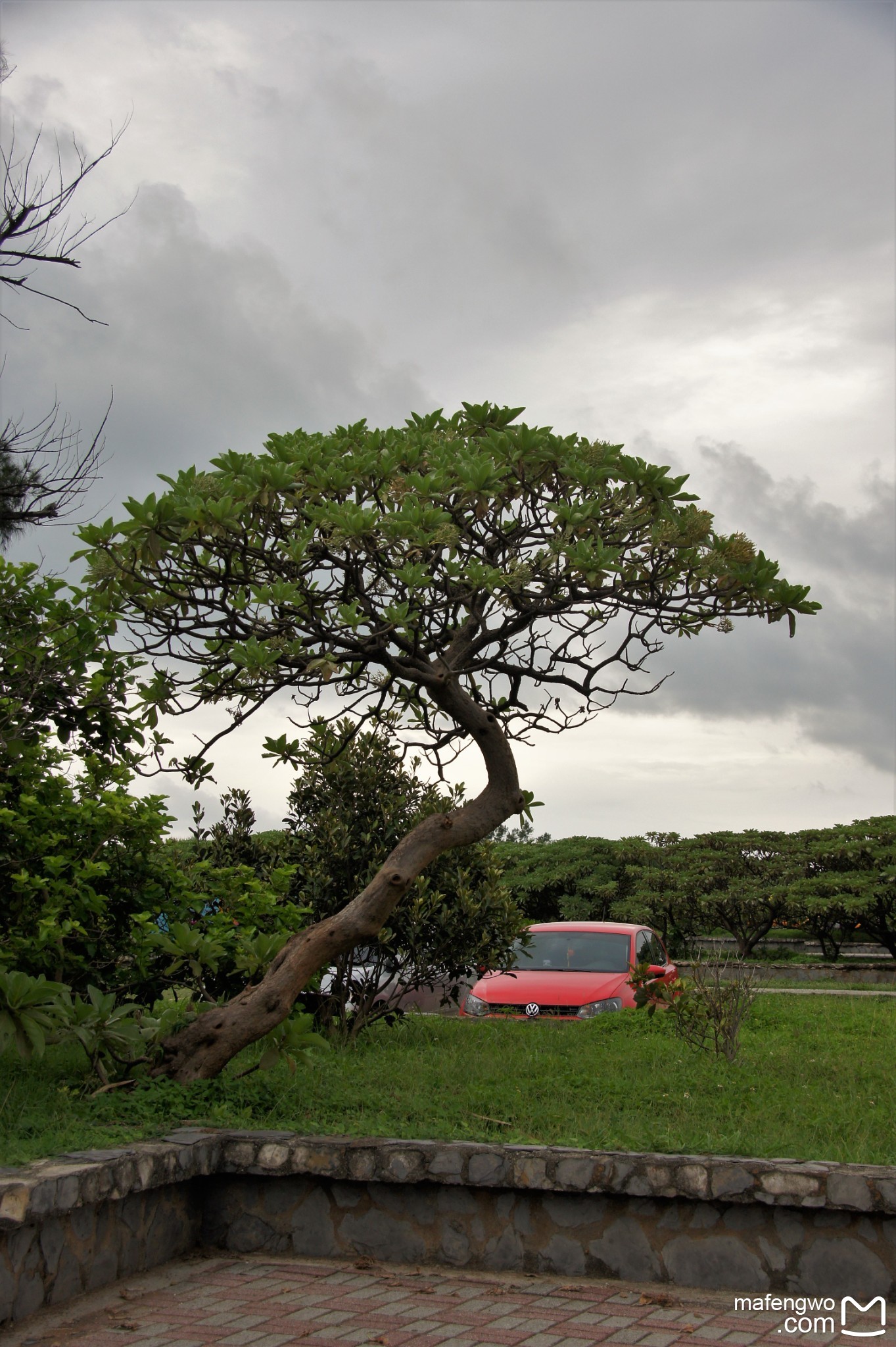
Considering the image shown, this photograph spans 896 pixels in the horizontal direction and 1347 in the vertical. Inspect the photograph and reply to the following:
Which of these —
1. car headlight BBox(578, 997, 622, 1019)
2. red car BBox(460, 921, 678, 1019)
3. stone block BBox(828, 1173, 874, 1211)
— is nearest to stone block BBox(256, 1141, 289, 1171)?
stone block BBox(828, 1173, 874, 1211)

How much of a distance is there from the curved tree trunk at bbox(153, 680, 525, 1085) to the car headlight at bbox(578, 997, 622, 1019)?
13.5 ft

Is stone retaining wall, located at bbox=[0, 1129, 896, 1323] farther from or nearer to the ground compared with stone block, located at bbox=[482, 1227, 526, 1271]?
farther from the ground

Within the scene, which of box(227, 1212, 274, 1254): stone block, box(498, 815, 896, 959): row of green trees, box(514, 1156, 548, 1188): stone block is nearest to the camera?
box(514, 1156, 548, 1188): stone block

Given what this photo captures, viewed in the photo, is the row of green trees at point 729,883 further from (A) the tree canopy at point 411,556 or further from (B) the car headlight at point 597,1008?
(A) the tree canopy at point 411,556

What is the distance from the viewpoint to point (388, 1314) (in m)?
4.95

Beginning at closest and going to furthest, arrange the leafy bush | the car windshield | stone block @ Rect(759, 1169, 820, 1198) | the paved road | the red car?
stone block @ Rect(759, 1169, 820, 1198) < the leafy bush < the red car < the car windshield < the paved road

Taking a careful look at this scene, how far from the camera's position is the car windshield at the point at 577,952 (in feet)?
38.4

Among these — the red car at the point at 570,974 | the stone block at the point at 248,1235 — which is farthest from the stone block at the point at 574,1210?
the red car at the point at 570,974

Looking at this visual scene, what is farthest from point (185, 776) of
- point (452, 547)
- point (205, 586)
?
point (452, 547)

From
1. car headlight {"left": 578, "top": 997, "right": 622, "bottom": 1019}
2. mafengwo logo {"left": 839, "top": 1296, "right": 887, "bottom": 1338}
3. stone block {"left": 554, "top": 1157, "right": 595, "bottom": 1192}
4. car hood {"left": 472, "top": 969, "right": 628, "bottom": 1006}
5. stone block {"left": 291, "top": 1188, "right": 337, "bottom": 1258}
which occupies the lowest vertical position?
mafengwo logo {"left": 839, "top": 1296, "right": 887, "bottom": 1338}

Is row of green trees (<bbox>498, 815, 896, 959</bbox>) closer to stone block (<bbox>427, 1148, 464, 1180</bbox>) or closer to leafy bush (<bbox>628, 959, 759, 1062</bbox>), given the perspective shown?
leafy bush (<bbox>628, 959, 759, 1062</bbox>)

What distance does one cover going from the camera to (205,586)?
6656mm

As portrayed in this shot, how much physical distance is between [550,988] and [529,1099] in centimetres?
401

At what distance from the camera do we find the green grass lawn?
19.3ft
